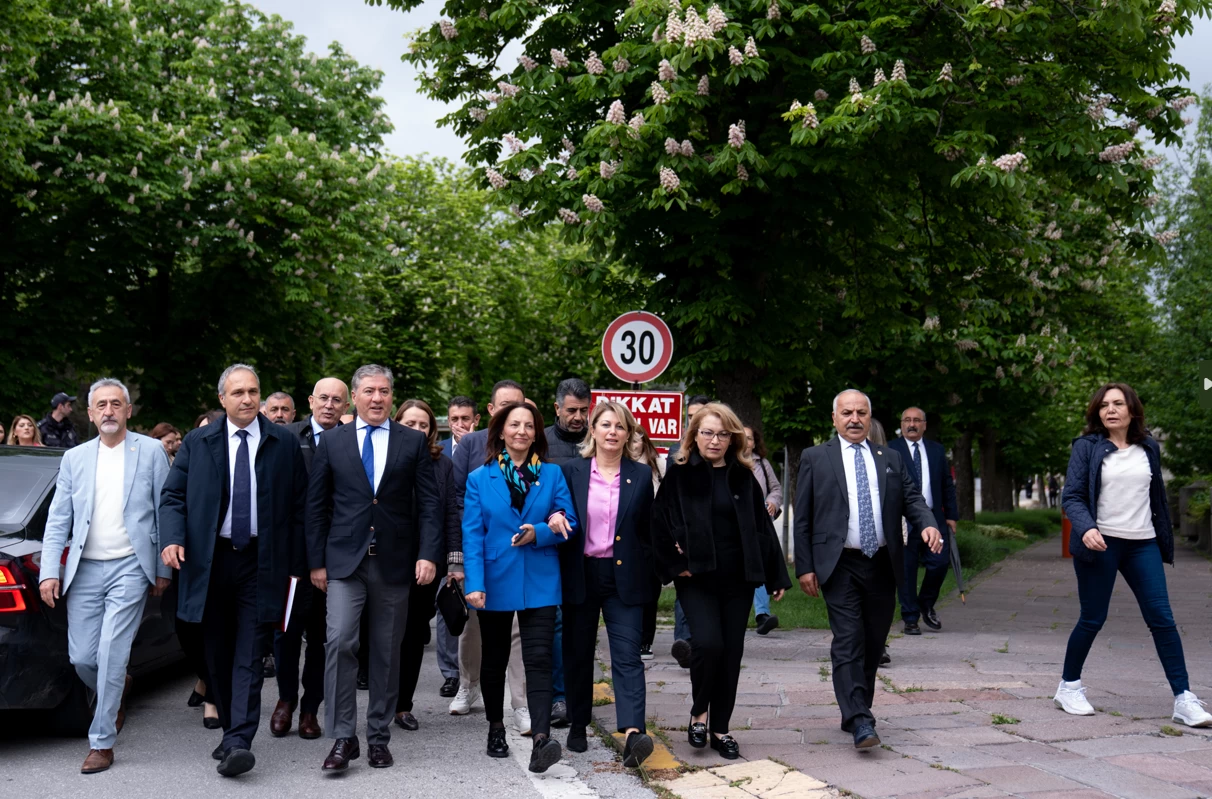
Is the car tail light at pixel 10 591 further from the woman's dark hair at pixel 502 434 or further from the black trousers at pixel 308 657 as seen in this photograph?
the woman's dark hair at pixel 502 434

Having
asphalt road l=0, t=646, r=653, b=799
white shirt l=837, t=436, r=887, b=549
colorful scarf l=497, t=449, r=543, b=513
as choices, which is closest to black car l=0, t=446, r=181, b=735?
asphalt road l=0, t=646, r=653, b=799

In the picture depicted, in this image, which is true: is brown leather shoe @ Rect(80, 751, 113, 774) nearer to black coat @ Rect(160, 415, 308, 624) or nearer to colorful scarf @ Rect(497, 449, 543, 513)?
black coat @ Rect(160, 415, 308, 624)

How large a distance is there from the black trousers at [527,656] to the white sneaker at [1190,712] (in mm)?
3621

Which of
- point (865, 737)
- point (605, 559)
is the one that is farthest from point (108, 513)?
point (865, 737)

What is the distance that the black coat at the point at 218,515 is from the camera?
666cm

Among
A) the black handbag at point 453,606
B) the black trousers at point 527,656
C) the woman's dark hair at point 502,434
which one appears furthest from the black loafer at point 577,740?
the woman's dark hair at point 502,434

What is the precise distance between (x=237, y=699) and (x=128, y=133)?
17.9 m

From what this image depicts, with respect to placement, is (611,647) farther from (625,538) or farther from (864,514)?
(864,514)

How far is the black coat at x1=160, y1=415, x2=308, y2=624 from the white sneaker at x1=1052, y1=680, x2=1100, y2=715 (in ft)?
14.9

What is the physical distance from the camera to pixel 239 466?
6844mm

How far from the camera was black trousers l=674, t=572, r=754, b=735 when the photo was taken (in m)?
6.65

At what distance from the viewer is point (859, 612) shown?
6.93 m

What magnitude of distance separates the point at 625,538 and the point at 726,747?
3.91ft

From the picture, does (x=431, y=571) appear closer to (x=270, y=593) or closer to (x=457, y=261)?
(x=270, y=593)
